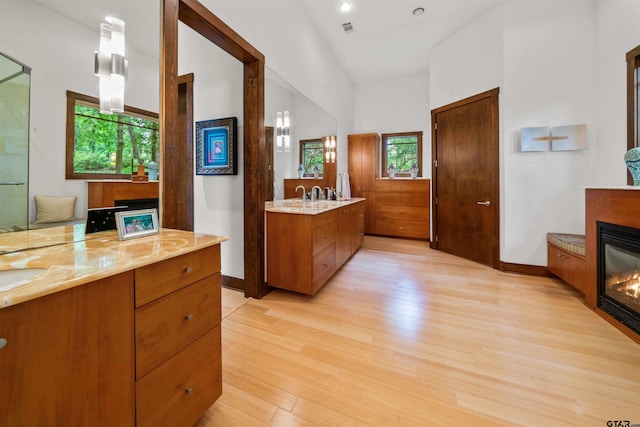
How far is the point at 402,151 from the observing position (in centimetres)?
530

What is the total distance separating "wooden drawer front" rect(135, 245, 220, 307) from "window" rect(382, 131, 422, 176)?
191 inches

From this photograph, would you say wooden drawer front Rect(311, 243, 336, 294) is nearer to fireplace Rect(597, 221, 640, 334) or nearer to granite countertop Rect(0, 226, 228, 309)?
granite countertop Rect(0, 226, 228, 309)

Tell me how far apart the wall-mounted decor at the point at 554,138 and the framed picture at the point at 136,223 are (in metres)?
3.84

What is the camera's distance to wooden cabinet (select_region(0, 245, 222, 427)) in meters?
0.60

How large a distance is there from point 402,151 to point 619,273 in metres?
3.86

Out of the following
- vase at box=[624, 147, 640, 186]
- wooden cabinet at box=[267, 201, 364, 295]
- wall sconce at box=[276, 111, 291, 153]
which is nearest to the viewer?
vase at box=[624, 147, 640, 186]

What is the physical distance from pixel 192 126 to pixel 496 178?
12.3 ft

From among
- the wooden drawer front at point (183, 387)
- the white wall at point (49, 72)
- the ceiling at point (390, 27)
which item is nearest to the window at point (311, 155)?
the ceiling at point (390, 27)

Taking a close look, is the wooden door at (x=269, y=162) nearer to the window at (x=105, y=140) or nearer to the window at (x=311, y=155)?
the window at (x=311, y=155)

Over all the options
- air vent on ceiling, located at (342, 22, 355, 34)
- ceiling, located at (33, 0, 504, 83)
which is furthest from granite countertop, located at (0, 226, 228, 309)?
air vent on ceiling, located at (342, 22, 355, 34)

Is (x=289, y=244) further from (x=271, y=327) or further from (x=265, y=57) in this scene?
(x=265, y=57)

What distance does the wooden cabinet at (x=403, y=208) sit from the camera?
4863mm

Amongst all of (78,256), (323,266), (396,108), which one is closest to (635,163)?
(323,266)

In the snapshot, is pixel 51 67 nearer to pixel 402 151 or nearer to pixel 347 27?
pixel 347 27
